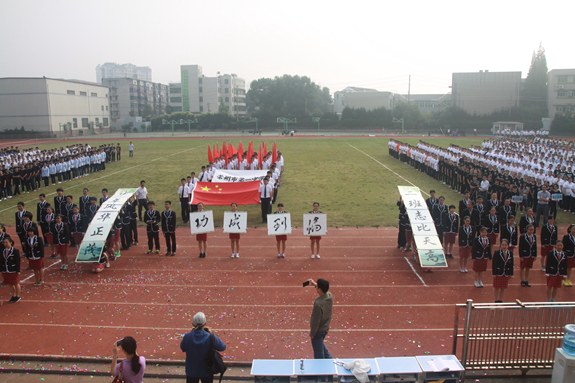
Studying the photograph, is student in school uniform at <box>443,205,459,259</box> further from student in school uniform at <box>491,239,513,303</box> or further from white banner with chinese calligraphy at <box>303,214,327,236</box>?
white banner with chinese calligraphy at <box>303,214,327,236</box>

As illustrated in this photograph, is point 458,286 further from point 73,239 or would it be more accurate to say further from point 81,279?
point 73,239

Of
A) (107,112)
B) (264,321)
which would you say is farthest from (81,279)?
(107,112)

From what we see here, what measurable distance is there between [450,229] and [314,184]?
40.8 ft

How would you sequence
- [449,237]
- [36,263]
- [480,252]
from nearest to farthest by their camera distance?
[480,252] < [36,263] < [449,237]

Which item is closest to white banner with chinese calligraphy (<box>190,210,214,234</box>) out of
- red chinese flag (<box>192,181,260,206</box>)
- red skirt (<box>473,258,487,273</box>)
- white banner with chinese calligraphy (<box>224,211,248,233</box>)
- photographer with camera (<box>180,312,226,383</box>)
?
white banner with chinese calligraphy (<box>224,211,248,233</box>)

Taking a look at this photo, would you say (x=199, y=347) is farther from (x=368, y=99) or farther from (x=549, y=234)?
(x=368, y=99)

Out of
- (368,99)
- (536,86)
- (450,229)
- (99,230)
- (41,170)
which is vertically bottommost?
(450,229)

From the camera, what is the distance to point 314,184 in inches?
934

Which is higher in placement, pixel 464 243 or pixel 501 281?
pixel 464 243

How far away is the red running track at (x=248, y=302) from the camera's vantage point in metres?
7.25

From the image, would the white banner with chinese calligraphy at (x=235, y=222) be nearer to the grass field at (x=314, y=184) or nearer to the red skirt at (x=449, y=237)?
the grass field at (x=314, y=184)

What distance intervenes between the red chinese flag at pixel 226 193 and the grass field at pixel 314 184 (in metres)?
0.89

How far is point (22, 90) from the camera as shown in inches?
2574

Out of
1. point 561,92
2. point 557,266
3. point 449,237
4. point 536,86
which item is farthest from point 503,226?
point 536,86
